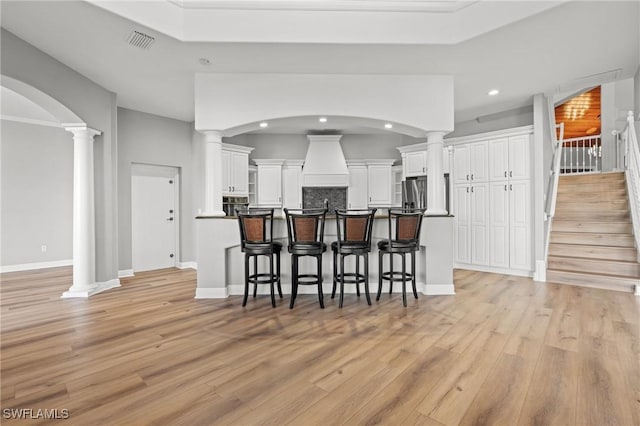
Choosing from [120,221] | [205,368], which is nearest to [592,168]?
[205,368]

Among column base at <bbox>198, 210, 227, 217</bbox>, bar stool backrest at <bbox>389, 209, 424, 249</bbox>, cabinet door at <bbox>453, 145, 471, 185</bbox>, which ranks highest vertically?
cabinet door at <bbox>453, 145, 471, 185</bbox>

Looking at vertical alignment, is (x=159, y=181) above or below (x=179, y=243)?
above

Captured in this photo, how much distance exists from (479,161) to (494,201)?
781 millimetres

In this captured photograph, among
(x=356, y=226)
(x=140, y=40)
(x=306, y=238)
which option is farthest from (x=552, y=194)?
(x=140, y=40)

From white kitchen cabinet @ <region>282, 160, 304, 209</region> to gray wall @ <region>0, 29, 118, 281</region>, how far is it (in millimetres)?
3165

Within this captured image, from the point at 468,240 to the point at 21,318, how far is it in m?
6.45

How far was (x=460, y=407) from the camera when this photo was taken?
1627 millimetres

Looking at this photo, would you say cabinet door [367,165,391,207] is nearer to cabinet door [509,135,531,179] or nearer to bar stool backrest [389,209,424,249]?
cabinet door [509,135,531,179]

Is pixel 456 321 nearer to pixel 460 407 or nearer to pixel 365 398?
pixel 460 407

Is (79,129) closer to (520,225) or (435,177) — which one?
(435,177)

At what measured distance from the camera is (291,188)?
668 centimetres

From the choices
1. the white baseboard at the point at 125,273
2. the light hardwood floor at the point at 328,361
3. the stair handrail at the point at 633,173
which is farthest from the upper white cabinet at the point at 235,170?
the stair handrail at the point at 633,173

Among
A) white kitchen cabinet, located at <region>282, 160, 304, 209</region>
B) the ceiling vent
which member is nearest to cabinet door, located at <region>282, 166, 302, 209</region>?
white kitchen cabinet, located at <region>282, 160, 304, 209</region>

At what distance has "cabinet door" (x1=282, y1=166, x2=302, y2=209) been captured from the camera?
6.67 metres
